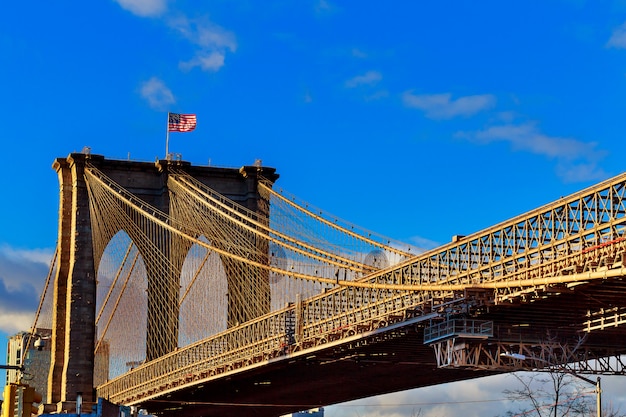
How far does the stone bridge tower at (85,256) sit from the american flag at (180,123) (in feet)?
7.58

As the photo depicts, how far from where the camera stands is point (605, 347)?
56938 millimetres

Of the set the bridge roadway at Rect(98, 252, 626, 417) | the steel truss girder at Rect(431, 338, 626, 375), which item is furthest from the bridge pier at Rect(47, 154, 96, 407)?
the steel truss girder at Rect(431, 338, 626, 375)

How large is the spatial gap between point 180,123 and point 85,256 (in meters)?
11.4

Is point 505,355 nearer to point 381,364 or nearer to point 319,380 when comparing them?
point 381,364

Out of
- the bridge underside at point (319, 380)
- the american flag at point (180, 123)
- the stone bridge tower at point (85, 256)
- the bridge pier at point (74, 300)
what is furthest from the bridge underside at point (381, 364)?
the american flag at point (180, 123)

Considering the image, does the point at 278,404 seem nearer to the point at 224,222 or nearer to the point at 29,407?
the point at 224,222

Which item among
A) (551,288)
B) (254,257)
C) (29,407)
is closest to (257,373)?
(254,257)

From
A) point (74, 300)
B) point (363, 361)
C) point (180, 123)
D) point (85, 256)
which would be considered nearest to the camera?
point (363, 361)

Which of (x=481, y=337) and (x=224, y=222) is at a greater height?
(x=224, y=222)

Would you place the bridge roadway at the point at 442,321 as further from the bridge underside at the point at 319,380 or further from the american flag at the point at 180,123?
the american flag at the point at 180,123

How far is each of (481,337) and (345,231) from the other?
25265 mm

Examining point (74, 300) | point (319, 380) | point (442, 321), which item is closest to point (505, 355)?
point (442, 321)

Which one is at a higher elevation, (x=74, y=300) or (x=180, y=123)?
(x=180, y=123)

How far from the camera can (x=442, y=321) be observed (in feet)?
175
